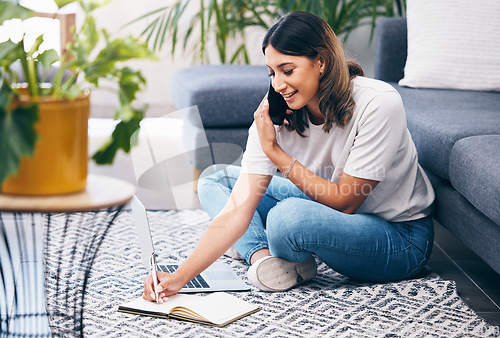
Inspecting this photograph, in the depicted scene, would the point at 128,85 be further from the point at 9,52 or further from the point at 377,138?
the point at 377,138

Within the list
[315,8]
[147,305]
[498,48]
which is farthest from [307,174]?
[315,8]

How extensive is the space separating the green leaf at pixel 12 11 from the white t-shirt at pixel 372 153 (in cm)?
93

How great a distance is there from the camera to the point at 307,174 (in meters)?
1.70

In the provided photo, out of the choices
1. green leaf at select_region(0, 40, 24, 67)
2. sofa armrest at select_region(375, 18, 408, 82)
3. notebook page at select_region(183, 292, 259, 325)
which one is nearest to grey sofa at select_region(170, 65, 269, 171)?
sofa armrest at select_region(375, 18, 408, 82)

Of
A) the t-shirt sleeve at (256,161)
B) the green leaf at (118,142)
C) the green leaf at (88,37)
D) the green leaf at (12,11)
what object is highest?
the green leaf at (12,11)

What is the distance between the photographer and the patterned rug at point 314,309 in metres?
1.52

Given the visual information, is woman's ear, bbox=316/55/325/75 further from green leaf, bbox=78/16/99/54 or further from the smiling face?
green leaf, bbox=78/16/99/54

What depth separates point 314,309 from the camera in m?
1.65

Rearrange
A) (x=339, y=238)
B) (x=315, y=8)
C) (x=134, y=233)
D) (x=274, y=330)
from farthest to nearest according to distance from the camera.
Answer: (x=315, y=8) < (x=134, y=233) < (x=339, y=238) < (x=274, y=330)

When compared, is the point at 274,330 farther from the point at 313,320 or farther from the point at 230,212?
the point at 230,212

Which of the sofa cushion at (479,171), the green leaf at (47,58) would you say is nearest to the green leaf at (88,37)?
the green leaf at (47,58)

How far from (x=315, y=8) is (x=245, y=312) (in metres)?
1.93

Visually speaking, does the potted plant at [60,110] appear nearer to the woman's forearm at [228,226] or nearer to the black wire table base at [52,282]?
the black wire table base at [52,282]

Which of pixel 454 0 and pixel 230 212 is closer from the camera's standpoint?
pixel 230 212
